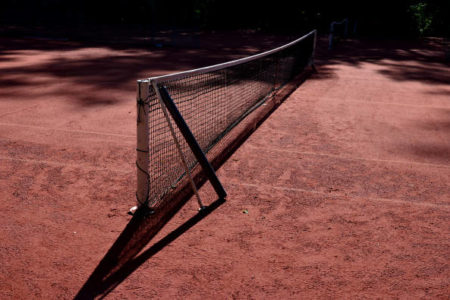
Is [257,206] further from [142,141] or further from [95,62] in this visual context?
[95,62]

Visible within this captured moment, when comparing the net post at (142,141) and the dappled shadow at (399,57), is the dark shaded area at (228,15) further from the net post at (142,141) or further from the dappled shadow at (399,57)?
the net post at (142,141)

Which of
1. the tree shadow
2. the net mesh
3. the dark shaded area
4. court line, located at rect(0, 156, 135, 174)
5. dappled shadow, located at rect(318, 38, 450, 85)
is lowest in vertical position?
the tree shadow

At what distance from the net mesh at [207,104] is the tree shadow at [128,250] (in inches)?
18.7

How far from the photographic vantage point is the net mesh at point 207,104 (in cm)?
595

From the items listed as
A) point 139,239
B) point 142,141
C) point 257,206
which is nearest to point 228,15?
point 257,206

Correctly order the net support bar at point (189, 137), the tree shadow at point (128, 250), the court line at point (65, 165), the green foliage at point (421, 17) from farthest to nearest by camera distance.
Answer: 1. the green foliage at point (421, 17)
2. the court line at point (65, 165)
3. the net support bar at point (189, 137)
4. the tree shadow at point (128, 250)

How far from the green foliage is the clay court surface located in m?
22.9

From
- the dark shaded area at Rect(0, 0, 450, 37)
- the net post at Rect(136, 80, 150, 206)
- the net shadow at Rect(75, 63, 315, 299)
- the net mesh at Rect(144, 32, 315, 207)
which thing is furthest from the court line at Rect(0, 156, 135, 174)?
the dark shaded area at Rect(0, 0, 450, 37)

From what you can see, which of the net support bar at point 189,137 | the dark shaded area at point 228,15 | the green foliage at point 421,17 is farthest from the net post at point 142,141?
the green foliage at point 421,17

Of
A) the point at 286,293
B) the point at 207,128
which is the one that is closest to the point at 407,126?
the point at 207,128

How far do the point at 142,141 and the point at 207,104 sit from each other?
5.19 m

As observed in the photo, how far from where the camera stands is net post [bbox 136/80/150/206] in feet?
14.6

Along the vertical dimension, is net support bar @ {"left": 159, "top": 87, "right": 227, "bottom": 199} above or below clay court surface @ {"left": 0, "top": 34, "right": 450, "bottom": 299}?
above

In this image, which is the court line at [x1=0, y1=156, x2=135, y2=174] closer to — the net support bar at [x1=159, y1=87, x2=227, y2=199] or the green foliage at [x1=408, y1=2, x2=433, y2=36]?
the net support bar at [x1=159, y1=87, x2=227, y2=199]
